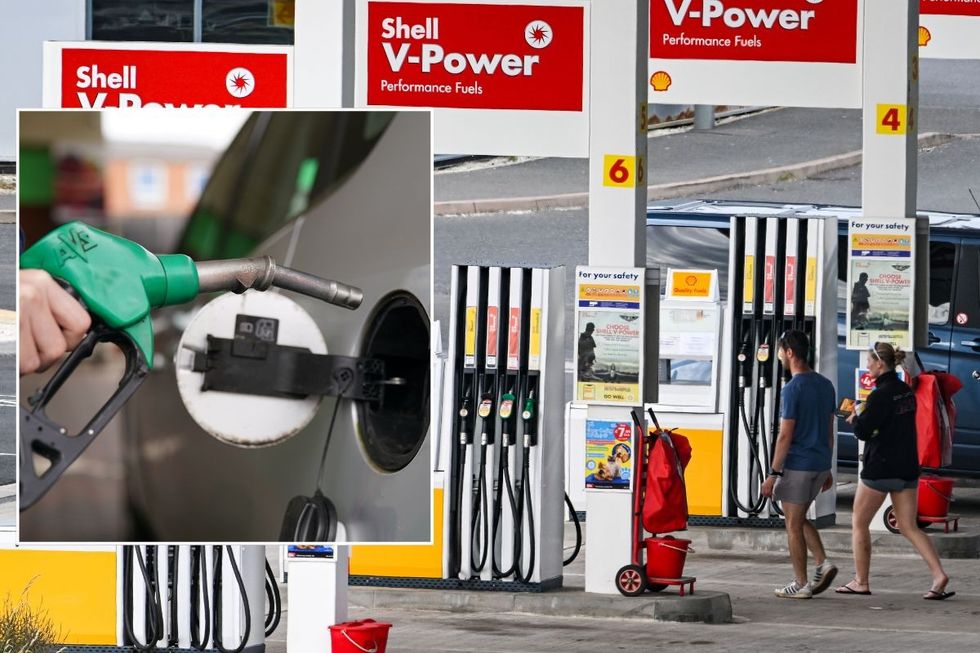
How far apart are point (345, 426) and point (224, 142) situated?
114 centimetres

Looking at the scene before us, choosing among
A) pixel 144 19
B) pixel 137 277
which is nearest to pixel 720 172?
pixel 144 19

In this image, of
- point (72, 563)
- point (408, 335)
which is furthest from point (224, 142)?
point (72, 563)

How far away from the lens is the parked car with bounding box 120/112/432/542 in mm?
7348

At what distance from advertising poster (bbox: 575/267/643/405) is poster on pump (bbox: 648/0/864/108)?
7.77 ft

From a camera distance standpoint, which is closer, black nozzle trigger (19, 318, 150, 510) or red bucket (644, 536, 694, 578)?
black nozzle trigger (19, 318, 150, 510)

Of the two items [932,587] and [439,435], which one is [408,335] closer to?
[439,435]

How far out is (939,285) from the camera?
16.5 meters

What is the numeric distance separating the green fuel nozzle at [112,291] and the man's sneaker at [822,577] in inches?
233

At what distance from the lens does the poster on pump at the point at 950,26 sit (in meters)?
16.5

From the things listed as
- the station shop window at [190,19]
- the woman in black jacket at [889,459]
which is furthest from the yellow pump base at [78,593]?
the station shop window at [190,19]

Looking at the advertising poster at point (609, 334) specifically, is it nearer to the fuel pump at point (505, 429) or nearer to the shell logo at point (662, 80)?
the fuel pump at point (505, 429)

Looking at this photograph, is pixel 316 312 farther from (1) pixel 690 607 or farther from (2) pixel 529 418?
(1) pixel 690 607

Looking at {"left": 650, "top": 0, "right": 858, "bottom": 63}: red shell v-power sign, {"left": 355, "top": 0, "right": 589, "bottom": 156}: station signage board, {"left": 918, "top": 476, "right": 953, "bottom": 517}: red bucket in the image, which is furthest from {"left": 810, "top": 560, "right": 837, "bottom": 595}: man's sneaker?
{"left": 650, "top": 0, "right": 858, "bottom": 63}: red shell v-power sign

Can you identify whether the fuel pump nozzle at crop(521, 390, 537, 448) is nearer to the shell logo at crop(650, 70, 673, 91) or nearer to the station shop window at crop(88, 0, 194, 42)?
the shell logo at crop(650, 70, 673, 91)
